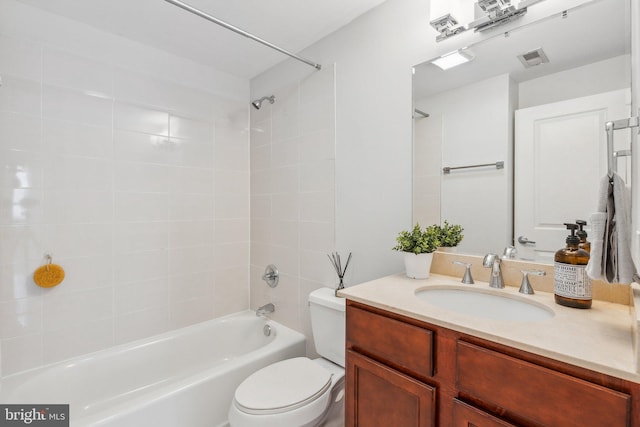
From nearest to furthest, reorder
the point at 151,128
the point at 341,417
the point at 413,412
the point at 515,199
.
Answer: the point at 413,412, the point at 515,199, the point at 341,417, the point at 151,128

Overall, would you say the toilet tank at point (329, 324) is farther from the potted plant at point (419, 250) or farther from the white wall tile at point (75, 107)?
the white wall tile at point (75, 107)

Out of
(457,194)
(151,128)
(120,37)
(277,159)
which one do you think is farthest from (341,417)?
(120,37)

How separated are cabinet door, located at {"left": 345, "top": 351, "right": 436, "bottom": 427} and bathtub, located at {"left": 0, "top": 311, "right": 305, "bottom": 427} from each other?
774 mm

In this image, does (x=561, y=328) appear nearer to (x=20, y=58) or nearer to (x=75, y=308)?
(x=75, y=308)

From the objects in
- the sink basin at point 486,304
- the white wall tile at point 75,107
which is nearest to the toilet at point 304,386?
the sink basin at point 486,304

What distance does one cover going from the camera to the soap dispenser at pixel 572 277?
37.9 inches

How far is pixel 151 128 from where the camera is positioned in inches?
81.9

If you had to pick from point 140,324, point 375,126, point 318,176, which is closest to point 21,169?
point 140,324

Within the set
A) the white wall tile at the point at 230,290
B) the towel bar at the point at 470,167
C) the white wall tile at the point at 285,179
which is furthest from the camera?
the white wall tile at the point at 230,290

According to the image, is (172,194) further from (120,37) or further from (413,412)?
(413,412)

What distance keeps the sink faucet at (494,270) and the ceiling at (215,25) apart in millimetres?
1420

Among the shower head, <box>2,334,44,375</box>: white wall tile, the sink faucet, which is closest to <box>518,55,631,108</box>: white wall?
the sink faucet

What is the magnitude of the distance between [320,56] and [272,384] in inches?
76.0

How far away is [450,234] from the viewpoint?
1424mm
